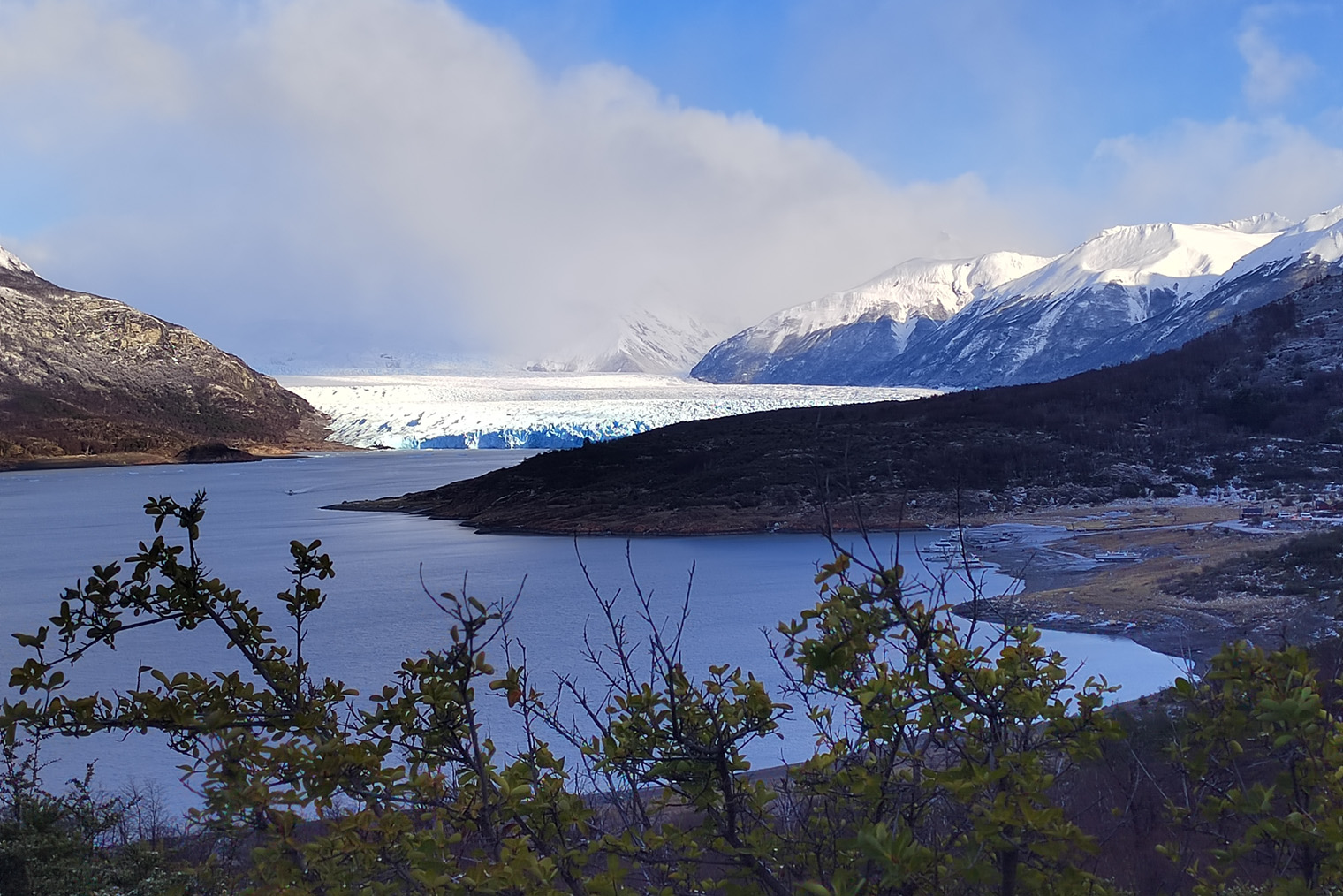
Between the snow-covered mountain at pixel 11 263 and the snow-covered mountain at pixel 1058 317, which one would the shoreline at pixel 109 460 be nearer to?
the snow-covered mountain at pixel 11 263

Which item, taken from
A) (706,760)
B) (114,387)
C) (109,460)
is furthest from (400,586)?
(114,387)

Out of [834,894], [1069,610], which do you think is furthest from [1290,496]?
[834,894]

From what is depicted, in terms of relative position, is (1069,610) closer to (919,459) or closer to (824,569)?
(824,569)

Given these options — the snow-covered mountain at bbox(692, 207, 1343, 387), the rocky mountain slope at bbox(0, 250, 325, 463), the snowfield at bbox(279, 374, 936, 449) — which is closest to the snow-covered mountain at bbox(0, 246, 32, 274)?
the rocky mountain slope at bbox(0, 250, 325, 463)

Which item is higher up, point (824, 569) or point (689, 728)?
point (824, 569)

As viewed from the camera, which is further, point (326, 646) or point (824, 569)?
point (326, 646)

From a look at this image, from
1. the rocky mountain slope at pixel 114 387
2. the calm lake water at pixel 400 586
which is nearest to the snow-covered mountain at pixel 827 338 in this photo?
the rocky mountain slope at pixel 114 387

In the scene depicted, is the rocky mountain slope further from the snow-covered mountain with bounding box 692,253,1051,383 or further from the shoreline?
the snow-covered mountain with bounding box 692,253,1051,383
